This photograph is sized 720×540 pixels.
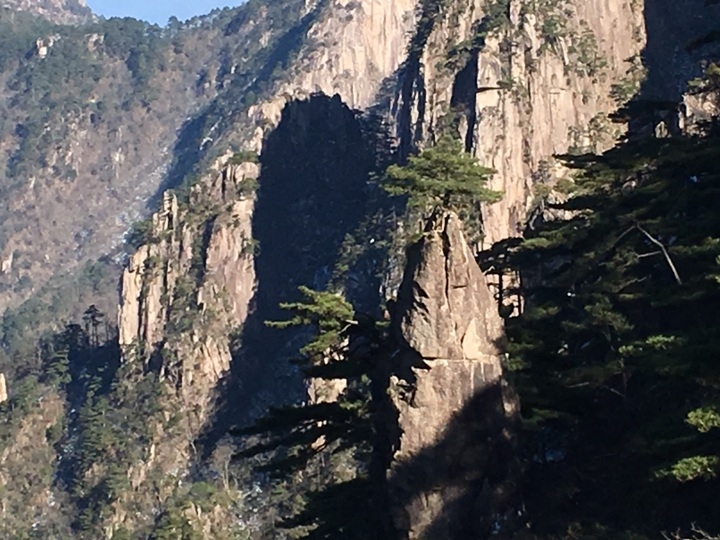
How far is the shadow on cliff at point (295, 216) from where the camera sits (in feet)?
407

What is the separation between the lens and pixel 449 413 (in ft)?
98.8

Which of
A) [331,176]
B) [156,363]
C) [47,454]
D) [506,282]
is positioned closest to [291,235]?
[331,176]

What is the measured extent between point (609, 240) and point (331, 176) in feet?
320

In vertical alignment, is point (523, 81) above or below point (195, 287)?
above

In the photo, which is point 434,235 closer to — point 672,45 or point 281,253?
point 672,45

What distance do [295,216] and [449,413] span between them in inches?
4006

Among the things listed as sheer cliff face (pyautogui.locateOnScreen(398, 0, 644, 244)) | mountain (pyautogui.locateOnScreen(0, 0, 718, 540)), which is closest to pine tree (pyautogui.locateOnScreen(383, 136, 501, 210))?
mountain (pyautogui.locateOnScreen(0, 0, 718, 540))

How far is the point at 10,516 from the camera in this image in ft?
380

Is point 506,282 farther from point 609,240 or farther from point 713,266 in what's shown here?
point 713,266

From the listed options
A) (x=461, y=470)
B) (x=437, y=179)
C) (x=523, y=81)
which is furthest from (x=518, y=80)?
(x=461, y=470)

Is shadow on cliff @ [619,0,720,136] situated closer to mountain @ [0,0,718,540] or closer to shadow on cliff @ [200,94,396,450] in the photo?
mountain @ [0,0,718,540]

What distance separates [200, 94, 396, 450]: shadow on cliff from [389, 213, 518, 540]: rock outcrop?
297 ft

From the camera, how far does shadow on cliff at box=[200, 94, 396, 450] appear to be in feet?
407

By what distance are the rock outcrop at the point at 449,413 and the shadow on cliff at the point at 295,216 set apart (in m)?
90.6
